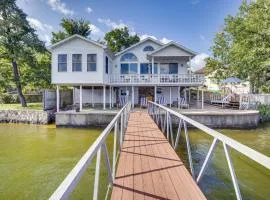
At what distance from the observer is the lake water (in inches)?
270

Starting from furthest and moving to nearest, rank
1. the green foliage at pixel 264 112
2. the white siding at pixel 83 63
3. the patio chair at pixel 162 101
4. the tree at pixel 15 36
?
the patio chair at pixel 162 101 < the tree at pixel 15 36 < the green foliage at pixel 264 112 < the white siding at pixel 83 63

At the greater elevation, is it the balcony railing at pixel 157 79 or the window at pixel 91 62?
the window at pixel 91 62

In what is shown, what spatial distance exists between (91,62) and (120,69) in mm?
4849

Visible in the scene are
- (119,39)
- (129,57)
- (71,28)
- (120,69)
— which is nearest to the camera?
(129,57)

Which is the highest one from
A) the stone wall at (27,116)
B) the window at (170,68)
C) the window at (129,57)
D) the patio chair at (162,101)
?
the window at (129,57)

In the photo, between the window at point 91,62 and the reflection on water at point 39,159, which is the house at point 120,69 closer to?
the window at point 91,62

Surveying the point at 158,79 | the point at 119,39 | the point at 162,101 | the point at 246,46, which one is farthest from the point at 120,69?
the point at 119,39

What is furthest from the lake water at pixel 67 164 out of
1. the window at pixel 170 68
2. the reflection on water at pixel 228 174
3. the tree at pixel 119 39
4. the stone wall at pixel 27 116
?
the tree at pixel 119 39

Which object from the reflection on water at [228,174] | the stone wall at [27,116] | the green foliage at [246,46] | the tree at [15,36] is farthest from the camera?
the tree at [15,36]

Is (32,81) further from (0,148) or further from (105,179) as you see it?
(105,179)

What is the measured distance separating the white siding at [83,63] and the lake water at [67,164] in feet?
15.4

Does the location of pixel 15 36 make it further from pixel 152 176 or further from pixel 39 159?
pixel 152 176

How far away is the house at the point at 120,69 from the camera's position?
19.1 m

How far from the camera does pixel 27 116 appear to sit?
19828 millimetres
